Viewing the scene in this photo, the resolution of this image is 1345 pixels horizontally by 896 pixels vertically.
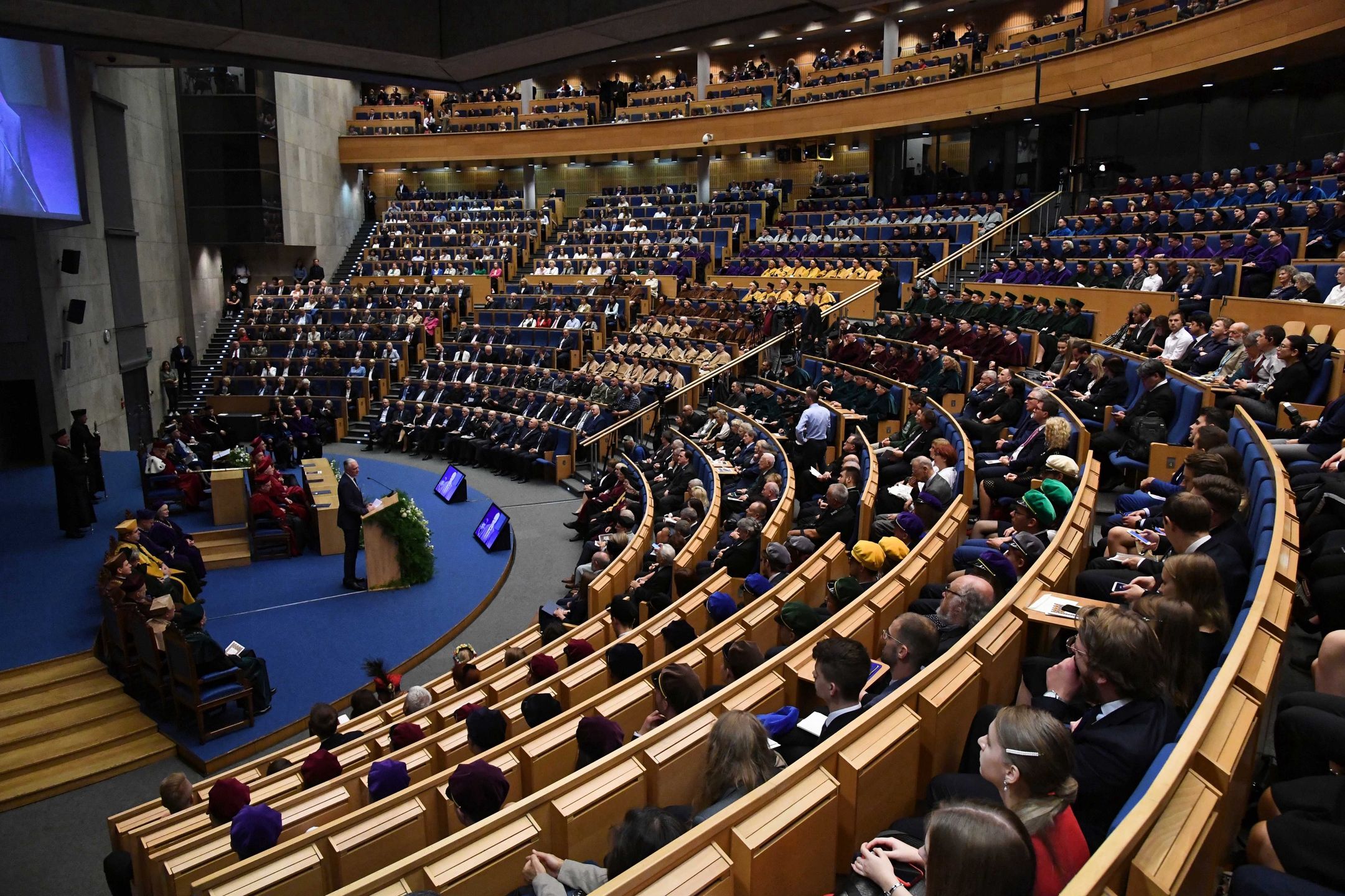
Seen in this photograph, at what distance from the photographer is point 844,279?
1532 cm

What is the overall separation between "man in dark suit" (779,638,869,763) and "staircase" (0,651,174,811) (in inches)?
207

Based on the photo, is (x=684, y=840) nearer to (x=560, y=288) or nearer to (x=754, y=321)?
(x=754, y=321)

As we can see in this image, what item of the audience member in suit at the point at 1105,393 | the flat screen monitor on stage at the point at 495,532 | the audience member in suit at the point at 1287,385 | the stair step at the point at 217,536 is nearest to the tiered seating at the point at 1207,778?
the audience member in suit at the point at 1287,385

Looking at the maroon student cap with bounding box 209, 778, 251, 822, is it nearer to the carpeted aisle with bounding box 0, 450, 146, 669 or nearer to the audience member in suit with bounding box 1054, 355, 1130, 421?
the carpeted aisle with bounding box 0, 450, 146, 669

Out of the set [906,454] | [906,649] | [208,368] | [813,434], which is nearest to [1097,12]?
[813,434]

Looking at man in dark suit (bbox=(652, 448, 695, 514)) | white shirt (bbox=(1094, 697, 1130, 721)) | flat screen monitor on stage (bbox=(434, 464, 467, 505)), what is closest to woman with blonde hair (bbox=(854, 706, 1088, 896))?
white shirt (bbox=(1094, 697, 1130, 721))

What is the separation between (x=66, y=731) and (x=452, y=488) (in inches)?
237

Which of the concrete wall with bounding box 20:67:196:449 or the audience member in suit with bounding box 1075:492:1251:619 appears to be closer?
the audience member in suit with bounding box 1075:492:1251:619

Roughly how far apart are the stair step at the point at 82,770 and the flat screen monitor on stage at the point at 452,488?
5785 mm

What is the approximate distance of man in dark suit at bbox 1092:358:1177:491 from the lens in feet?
21.2

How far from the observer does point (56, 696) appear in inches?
257

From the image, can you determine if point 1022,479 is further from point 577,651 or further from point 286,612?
point 286,612

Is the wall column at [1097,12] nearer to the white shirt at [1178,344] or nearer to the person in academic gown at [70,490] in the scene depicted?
the white shirt at [1178,344]

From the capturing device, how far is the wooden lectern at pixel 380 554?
8.51 metres
